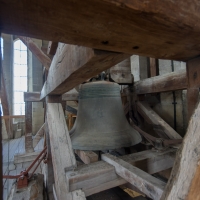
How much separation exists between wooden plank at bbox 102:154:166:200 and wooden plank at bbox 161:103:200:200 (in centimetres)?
15

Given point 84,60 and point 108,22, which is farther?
point 84,60

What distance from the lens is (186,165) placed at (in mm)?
394

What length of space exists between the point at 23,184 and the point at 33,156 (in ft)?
4.04

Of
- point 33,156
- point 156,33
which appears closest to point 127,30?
point 156,33

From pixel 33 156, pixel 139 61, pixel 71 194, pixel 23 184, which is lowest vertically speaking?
pixel 33 156

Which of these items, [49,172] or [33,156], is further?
[33,156]

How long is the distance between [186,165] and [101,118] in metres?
0.81

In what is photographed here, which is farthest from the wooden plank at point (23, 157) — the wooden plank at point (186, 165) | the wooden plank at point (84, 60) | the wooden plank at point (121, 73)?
the wooden plank at point (186, 165)

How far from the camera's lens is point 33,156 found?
2.29m

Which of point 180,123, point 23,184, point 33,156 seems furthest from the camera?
point 33,156

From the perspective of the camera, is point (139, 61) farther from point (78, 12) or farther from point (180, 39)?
point (78, 12)

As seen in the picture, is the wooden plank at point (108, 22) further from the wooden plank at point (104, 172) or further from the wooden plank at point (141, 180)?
the wooden plank at point (104, 172)

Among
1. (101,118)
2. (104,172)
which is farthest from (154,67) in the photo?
(104,172)

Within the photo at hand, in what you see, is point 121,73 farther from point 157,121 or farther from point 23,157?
point 23,157
